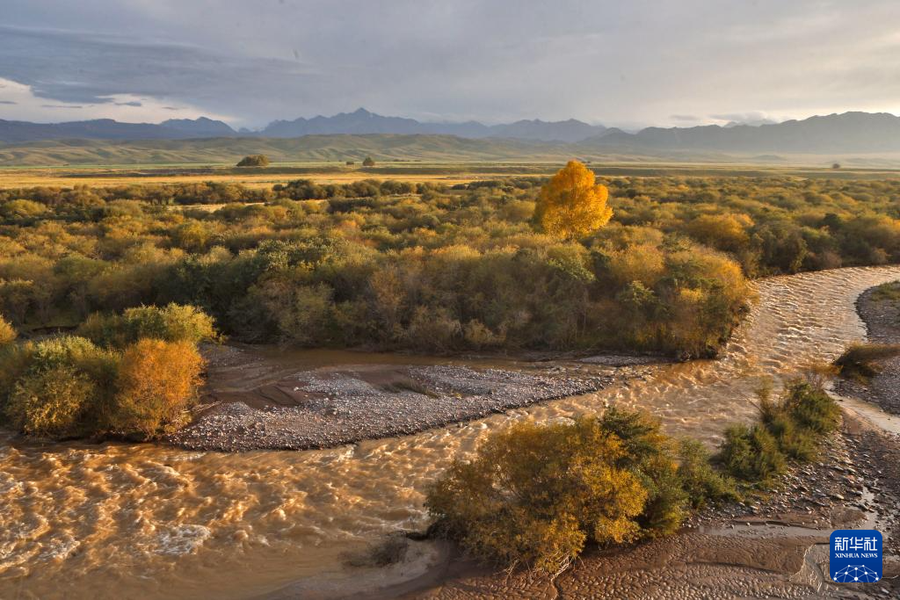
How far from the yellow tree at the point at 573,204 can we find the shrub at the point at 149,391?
23.6 metres

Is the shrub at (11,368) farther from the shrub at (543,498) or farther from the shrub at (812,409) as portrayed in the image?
the shrub at (812,409)

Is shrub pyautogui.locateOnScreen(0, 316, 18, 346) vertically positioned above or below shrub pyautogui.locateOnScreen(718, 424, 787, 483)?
above

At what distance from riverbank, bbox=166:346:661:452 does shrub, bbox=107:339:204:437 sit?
0.68m

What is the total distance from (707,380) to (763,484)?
755 centimetres

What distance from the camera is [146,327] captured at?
64.9ft

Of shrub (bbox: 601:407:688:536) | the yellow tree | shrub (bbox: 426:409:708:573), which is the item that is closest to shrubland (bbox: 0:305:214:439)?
shrub (bbox: 426:409:708:573)

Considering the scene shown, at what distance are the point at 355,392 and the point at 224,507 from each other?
22.5 feet

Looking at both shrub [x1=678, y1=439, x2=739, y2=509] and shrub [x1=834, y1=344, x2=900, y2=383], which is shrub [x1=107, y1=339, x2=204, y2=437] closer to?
shrub [x1=678, y1=439, x2=739, y2=509]

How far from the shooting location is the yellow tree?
33.9 m

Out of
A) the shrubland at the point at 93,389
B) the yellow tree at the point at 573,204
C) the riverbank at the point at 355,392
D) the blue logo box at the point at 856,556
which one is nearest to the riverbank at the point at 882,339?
the riverbank at the point at 355,392

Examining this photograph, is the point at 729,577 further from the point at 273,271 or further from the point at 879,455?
the point at 273,271

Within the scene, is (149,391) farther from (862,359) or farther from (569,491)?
(862,359)

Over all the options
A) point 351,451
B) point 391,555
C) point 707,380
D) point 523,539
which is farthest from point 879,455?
point 351,451

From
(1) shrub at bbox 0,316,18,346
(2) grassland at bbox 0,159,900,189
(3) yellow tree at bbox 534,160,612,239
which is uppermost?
(2) grassland at bbox 0,159,900,189
